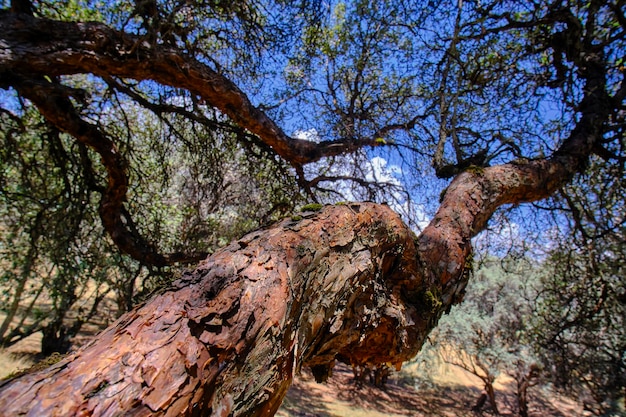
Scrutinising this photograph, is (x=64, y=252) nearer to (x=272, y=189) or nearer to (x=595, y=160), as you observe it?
(x=272, y=189)

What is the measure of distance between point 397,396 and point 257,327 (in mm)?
19999

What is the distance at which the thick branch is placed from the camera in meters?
2.82

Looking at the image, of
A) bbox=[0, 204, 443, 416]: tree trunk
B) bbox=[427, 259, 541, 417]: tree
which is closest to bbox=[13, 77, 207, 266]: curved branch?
bbox=[0, 204, 443, 416]: tree trunk

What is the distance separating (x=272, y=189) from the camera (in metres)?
5.67

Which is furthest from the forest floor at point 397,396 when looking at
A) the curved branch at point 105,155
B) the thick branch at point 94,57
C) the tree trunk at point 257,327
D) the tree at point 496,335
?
the tree trunk at point 257,327

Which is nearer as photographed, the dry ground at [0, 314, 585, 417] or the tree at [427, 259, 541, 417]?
the dry ground at [0, 314, 585, 417]

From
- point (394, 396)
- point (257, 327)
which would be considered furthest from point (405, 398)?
point (257, 327)

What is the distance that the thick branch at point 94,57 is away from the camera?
111 inches

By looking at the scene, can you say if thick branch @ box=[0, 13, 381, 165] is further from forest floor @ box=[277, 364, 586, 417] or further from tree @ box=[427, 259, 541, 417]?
tree @ box=[427, 259, 541, 417]

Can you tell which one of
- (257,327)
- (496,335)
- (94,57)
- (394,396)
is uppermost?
(94,57)

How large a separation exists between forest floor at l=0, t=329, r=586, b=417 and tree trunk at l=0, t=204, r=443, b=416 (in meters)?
10.3

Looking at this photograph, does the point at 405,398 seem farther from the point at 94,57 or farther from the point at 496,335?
the point at 94,57

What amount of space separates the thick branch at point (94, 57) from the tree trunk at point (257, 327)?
2.31m

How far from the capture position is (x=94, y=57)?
2.98 meters
